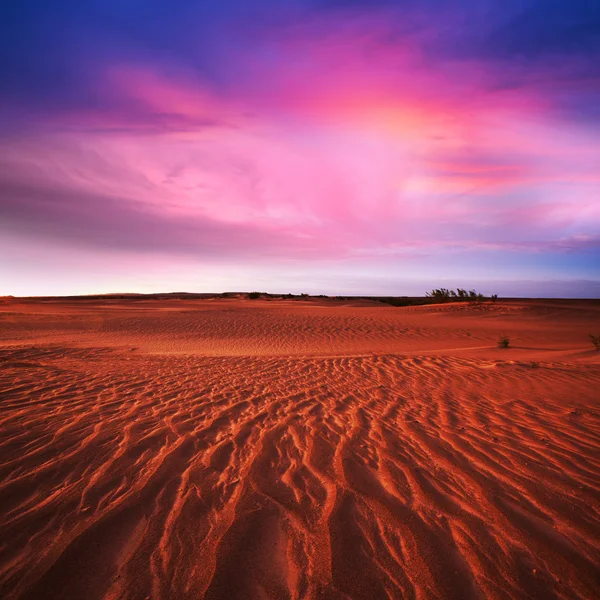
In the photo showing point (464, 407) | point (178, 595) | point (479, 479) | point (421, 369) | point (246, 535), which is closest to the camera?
point (178, 595)

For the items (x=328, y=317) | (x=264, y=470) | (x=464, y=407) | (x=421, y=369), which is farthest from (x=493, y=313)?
(x=264, y=470)

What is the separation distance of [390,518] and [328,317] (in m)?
21.2

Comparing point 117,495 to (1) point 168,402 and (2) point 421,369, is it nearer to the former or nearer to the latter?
(1) point 168,402

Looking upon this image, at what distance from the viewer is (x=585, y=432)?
4516mm

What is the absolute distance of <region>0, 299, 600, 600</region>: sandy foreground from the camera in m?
2.17

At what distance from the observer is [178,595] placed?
2.02 m

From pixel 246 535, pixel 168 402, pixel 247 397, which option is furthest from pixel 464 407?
pixel 168 402

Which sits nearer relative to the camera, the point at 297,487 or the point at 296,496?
the point at 296,496

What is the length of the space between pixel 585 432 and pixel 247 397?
5.06m

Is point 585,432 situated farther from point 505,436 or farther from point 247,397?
point 247,397

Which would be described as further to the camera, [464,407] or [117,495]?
[464,407]

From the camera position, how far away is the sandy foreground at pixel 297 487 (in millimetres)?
2172

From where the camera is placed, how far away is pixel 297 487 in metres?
3.15

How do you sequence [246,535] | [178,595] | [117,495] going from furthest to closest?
[117,495]
[246,535]
[178,595]
